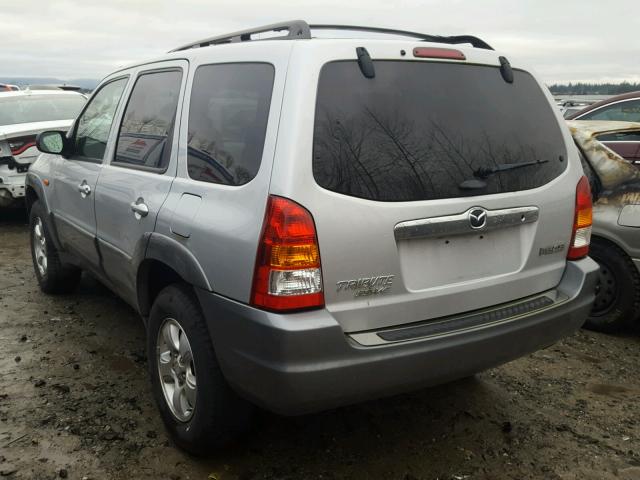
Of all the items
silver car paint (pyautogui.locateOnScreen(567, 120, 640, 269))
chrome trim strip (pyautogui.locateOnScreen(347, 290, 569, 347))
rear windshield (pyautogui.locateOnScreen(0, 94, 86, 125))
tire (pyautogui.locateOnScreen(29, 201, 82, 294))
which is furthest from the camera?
rear windshield (pyautogui.locateOnScreen(0, 94, 86, 125))

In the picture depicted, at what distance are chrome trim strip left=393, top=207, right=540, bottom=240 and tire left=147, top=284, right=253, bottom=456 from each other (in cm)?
93

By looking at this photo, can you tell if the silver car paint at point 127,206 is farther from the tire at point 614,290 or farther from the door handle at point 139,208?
the tire at point 614,290

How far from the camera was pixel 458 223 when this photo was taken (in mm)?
2377

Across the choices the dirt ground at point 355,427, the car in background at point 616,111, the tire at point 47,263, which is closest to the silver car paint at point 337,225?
the dirt ground at point 355,427

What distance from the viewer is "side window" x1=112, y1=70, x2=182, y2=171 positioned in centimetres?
298

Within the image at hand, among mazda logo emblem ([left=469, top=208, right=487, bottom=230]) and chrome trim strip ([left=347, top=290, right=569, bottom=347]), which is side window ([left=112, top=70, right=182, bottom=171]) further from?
mazda logo emblem ([left=469, top=208, right=487, bottom=230])

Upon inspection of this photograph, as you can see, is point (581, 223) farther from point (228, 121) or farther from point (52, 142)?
point (52, 142)

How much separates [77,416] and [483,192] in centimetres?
232

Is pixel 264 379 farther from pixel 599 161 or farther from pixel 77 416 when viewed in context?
pixel 599 161

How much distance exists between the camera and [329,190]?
→ 217 cm

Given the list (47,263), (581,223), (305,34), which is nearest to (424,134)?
(305,34)

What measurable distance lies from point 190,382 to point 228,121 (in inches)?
45.3

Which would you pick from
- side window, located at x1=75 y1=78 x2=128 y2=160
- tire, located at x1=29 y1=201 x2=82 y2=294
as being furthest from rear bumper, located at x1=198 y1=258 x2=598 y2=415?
tire, located at x1=29 y1=201 x2=82 y2=294

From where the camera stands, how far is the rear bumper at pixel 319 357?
2133mm
